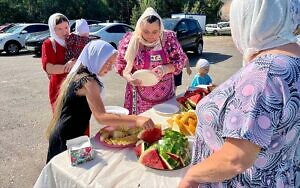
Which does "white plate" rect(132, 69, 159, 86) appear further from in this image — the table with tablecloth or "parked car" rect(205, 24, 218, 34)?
"parked car" rect(205, 24, 218, 34)

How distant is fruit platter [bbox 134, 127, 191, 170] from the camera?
1.68m

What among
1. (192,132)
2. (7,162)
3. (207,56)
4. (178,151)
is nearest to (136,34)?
(192,132)

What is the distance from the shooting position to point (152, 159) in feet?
5.58

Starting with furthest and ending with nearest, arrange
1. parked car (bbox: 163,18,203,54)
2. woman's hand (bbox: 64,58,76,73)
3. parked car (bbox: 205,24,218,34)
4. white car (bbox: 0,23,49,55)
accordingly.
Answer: parked car (bbox: 205,24,218,34), white car (bbox: 0,23,49,55), parked car (bbox: 163,18,203,54), woman's hand (bbox: 64,58,76,73)

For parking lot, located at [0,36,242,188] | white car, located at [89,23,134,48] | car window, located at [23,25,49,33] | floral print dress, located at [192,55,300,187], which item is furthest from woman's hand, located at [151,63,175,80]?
car window, located at [23,25,49,33]

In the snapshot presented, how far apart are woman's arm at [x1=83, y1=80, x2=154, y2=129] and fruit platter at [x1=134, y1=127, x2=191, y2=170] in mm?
135

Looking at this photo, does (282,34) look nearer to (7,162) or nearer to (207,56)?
(7,162)

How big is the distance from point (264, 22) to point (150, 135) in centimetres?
105

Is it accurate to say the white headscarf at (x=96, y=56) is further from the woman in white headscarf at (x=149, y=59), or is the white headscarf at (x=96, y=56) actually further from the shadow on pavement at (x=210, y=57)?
the shadow on pavement at (x=210, y=57)

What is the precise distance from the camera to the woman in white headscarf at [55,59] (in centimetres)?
321

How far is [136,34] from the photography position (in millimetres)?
2848

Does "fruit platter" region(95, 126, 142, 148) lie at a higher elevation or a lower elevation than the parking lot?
higher

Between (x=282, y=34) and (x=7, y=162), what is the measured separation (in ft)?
11.6

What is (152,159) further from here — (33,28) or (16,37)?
(33,28)
